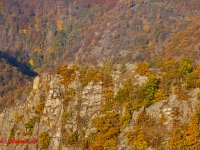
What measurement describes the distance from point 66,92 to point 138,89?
17464mm

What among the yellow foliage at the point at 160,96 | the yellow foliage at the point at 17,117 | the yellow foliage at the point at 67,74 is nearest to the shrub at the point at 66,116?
the yellow foliage at the point at 67,74

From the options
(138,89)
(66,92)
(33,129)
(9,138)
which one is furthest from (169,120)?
(9,138)

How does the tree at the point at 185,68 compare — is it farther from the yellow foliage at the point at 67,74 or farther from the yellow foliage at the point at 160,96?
the yellow foliage at the point at 67,74

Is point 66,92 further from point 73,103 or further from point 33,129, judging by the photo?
point 33,129

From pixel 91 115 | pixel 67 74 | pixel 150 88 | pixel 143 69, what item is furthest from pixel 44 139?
pixel 143 69

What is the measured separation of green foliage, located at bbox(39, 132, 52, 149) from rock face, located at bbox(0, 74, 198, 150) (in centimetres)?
23

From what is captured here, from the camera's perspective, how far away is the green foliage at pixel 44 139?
249ft

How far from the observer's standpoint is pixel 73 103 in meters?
78.6

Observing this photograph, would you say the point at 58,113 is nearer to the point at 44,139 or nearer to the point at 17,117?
the point at 44,139

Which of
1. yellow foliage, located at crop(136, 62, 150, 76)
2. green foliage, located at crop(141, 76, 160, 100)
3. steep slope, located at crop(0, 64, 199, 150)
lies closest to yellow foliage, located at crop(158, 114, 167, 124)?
steep slope, located at crop(0, 64, 199, 150)

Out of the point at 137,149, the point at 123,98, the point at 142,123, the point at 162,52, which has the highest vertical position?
the point at 162,52

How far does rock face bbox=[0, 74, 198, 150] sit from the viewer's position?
65812 mm

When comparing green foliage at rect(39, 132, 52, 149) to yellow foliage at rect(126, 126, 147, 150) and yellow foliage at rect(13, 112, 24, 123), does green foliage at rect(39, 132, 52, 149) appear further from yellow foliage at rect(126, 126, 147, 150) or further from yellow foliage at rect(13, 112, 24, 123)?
yellow foliage at rect(126, 126, 147, 150)

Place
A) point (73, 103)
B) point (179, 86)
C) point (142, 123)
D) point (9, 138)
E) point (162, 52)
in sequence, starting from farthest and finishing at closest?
1. point (162, 52)
2. point (9, 138)
3. point (73, 103)
4. point (179, 86)
5. point (142, 123)
